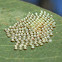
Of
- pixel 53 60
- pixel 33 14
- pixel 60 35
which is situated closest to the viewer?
pixel 53 60

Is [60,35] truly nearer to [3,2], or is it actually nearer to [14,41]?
[14,41]

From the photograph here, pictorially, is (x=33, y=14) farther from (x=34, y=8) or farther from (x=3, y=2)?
(x=3, y=2)

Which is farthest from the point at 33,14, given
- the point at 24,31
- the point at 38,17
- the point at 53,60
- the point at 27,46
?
the point at 53,60

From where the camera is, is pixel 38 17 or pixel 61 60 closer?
pixel 61 60

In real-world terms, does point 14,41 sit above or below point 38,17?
below

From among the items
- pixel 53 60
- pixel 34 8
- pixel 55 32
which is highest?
pixel 34 8

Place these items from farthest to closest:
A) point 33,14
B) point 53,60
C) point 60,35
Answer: point 33,14 → point 60,35 → point 53,60
